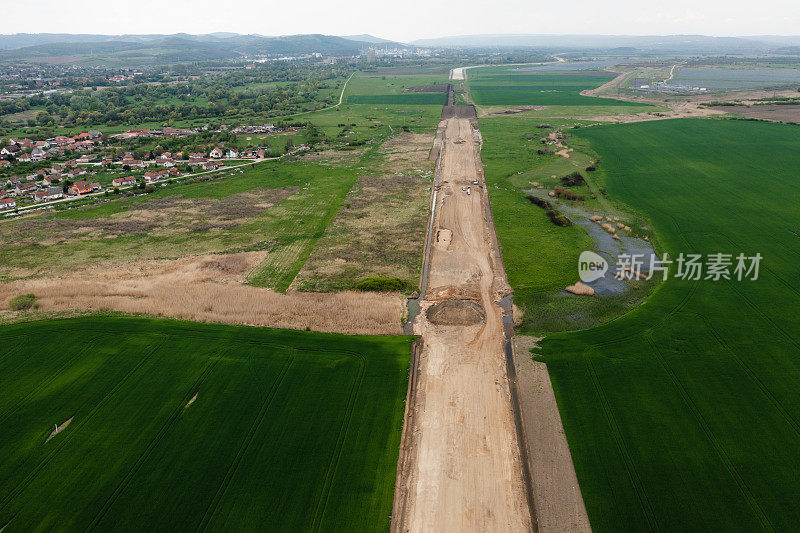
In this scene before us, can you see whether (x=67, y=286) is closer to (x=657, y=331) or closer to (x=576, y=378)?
(x=576, y=378)

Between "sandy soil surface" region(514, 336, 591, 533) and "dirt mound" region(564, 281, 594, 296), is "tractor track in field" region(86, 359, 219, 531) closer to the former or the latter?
"sandy soil surface" region(514, 336, 591, 533)

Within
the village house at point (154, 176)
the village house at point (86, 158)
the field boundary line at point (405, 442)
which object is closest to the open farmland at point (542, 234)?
the field boundary line at point (405, 442)

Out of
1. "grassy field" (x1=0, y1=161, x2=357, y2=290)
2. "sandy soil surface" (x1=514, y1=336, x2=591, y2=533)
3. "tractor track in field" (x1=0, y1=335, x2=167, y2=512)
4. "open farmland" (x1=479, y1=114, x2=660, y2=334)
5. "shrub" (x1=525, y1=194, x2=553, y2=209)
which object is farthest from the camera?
"shrub" (x1=525, y1=194, x2=553, y2=209)

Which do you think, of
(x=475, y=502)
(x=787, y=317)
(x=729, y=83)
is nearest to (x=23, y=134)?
(x=475, y=502)

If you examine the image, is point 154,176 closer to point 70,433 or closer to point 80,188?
point 80,188

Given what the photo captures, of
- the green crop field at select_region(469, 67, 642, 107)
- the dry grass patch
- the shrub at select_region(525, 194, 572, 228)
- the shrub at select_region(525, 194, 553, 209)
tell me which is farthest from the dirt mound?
the green crop field at select_region(469, 67, 642, 107)

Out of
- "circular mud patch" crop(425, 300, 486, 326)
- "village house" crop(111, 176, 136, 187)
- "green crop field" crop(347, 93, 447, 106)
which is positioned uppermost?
"green crop field" crop(347, 93, 447, 106)

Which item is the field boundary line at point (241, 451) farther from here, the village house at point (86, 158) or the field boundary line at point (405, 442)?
the village house at point (86, 158)
